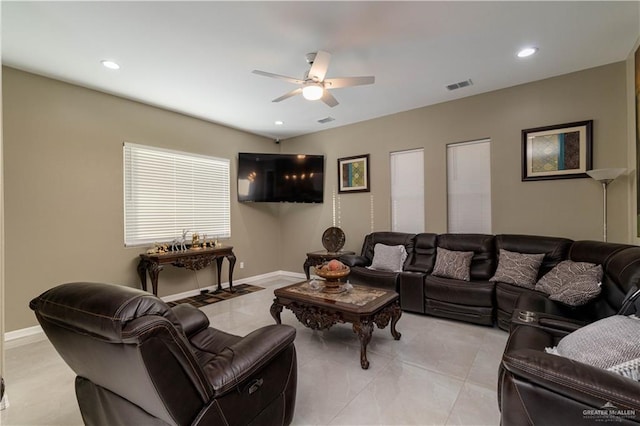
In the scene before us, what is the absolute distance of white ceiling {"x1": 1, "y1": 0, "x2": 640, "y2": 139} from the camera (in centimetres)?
229

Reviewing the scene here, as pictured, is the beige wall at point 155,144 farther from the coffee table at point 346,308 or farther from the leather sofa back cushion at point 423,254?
the coffee table at point 346,308

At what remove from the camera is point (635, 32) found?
8.65 ft

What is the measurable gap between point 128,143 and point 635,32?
19.3 feet

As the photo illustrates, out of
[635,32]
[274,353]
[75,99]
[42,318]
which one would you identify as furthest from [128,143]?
[635,32]

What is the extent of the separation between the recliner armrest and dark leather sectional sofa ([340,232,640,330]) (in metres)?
1.95

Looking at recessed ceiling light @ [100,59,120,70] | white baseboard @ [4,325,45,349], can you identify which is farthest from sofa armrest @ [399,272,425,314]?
white baseboard @ [4,325,45,349]

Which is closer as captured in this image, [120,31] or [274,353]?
[274,353]

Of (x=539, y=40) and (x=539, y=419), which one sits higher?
(x=539, y=40)

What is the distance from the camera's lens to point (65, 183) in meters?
3.46

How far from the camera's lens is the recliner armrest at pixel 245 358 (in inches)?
50.0

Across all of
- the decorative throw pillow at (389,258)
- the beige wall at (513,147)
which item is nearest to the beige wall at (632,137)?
the beige wall at (513,147)

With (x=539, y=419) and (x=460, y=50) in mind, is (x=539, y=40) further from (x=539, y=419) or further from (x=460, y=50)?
(x=539, y=419)

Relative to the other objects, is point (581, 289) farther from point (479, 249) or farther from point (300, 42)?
point (300, 42)

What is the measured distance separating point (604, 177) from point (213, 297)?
17.4 feet
